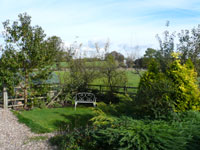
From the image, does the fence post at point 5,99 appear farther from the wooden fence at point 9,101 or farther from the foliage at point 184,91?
the foliage at point 184,91

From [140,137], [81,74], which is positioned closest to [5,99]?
[81,74]

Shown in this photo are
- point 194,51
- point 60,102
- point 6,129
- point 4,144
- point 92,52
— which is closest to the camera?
point 4,144

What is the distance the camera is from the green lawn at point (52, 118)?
7109mm

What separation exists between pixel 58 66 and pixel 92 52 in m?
2.23

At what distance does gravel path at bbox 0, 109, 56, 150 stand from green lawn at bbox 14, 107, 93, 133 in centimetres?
31

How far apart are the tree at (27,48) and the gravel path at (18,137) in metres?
2.46

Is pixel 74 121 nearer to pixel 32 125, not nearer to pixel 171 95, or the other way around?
pixel 32 125

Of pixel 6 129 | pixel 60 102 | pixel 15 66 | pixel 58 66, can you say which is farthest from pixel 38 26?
pixel 6 129

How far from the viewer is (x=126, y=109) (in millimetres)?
5723

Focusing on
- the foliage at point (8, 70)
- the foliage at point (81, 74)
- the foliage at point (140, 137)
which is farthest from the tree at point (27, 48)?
the foliage at point (140, 137)

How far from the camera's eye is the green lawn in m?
7.11

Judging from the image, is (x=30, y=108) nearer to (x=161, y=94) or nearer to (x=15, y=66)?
(x=15, y=66)

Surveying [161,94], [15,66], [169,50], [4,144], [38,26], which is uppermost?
[38,26]

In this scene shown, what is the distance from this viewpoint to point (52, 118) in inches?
328
